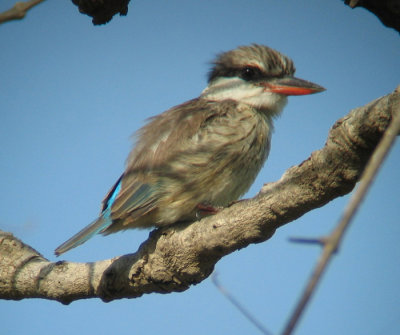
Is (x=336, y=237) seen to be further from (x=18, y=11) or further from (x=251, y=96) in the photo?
(x=251, y=96)

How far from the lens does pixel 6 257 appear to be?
341 centimetres

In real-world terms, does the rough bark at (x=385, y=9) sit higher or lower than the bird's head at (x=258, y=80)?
higher

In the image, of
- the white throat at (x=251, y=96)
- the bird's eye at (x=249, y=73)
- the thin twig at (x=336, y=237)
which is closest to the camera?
the thin twig at (x=336, y=237)

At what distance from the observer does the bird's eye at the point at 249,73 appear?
4441 mm

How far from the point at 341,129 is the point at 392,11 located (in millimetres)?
797

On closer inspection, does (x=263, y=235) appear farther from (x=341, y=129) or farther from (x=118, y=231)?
(x=118, y=231)

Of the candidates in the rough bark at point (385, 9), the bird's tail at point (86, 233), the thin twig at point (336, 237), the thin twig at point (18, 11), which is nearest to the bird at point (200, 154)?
the bird's tail at point (86, 233)

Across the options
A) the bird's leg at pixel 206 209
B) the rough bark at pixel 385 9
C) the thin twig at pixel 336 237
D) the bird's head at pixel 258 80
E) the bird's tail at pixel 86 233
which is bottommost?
the bird's tail at pixel 86 233

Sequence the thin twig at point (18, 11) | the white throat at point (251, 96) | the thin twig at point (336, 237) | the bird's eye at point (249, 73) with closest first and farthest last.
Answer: the thin twig at point (336, 237)
the thin twig at point (18, 11)
the white throat at point (251, 96)
the bird's eye at point (249, 73)

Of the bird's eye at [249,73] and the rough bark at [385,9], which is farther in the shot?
the bird's eye at [249,73]

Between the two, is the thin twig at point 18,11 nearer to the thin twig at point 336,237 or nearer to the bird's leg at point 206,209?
the thin twig at point 336,237

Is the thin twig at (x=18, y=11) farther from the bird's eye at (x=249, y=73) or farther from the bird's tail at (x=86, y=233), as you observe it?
the bird's eye at (x=249, y=73)

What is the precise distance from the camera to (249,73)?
4.47 meters

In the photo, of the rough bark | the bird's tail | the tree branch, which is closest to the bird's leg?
the tree branch
